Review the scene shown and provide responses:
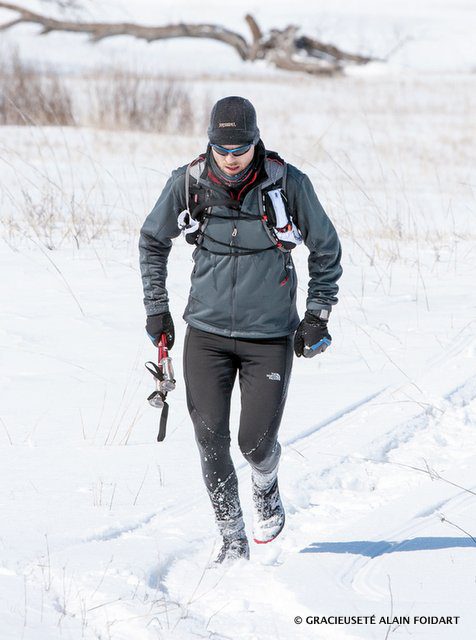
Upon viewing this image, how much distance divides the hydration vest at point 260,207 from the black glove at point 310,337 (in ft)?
0.99

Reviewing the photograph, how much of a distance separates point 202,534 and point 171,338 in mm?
821

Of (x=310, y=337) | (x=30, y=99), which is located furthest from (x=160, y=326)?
(x=30, y=99)

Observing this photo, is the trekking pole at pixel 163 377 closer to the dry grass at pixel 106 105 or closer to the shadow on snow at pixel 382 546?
the shadow on snow at pixel 382 546

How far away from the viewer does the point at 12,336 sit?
6398mm

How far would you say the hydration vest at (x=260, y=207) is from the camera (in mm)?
3629

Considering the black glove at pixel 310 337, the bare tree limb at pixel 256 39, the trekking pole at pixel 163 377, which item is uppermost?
the black glove at pixel 310 337

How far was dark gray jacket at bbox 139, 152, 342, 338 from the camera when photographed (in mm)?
3660

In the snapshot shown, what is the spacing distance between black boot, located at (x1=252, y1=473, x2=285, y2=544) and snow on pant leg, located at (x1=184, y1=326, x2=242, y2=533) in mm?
98

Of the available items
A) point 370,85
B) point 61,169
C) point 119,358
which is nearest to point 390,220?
point 61,169

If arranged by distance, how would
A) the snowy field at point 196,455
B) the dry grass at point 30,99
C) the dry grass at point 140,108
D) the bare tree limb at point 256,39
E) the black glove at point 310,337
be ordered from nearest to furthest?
the snowy field at point 196,455, the black glove at point 310,337, the dry grass at point 30,99, the dry grass at point 140,108, the bare tree limb at point 256,39

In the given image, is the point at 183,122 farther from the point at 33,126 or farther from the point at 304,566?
the point at 304,566

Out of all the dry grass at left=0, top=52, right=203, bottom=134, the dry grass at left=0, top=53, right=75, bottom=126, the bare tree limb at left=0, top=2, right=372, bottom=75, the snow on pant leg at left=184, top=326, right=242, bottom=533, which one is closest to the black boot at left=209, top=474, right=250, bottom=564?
the snow on pant leg at left=184, top=326, right=242, bottom=533

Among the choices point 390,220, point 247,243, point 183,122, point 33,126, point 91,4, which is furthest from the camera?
point 91,4

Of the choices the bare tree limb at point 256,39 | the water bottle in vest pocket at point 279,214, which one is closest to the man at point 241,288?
the water bottle in vest pocket at point 279,214
